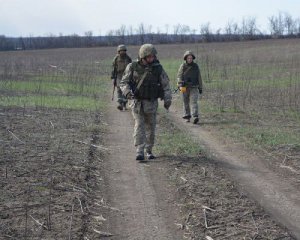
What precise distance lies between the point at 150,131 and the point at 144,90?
83 cm

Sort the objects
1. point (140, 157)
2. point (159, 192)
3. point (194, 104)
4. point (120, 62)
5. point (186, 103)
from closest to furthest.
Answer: point (159, 192) < point (140, 157) < point (194, 104) < point (186, 103) < point (120, 62)

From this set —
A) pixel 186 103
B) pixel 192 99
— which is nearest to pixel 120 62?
pixel 186 103

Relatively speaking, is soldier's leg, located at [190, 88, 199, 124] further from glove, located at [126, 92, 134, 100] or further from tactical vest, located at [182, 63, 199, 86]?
glove, located at [126, 92, 134, 100]

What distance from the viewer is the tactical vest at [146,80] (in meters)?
9.20

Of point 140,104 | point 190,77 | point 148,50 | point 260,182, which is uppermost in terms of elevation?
point 148,50

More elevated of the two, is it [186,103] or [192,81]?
[192,81]

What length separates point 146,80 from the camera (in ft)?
30.1

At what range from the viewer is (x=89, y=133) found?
38.3 ft

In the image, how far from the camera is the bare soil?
5.86m

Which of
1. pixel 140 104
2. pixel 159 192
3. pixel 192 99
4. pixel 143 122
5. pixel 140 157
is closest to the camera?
pixel 159 192

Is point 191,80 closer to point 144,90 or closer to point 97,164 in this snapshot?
point 144,90

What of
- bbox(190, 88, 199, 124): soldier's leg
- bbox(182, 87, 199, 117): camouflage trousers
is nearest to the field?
bbox(190, 88, 199, 124): soldier's leg

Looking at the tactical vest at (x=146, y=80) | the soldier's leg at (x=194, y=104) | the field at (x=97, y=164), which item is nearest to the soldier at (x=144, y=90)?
the tactical vest at (x=146, y=80)

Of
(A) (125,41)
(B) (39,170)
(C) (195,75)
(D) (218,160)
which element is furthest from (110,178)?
(A) (125,41)
